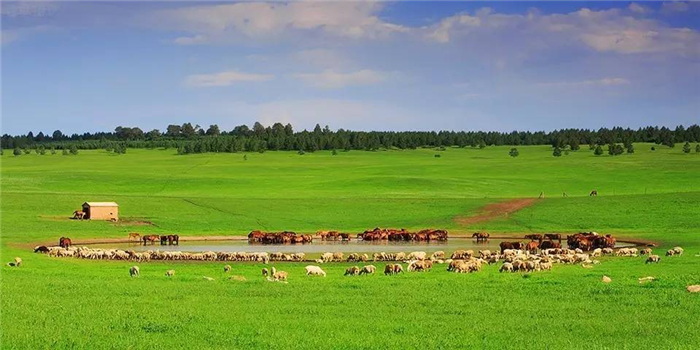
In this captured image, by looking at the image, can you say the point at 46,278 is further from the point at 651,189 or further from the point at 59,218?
the point at 651,189

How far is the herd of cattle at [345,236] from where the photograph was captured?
2151 inches

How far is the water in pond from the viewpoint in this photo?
48.2 meters

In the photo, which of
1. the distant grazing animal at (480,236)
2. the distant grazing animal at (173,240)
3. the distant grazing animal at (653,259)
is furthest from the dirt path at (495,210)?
the distant grazing animal at (653,259)

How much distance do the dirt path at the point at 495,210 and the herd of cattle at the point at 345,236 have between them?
929 centimetres

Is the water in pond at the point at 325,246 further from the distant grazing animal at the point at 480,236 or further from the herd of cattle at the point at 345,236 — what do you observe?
the herd of cattle at the point at 345,236

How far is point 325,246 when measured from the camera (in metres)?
51.5

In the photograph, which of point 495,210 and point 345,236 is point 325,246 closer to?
point 345,236

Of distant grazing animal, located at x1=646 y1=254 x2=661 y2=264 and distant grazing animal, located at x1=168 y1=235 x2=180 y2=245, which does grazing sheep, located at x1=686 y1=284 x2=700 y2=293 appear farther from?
distant grazing animal, located at x1=168 y1=235 x2=180 y2=245

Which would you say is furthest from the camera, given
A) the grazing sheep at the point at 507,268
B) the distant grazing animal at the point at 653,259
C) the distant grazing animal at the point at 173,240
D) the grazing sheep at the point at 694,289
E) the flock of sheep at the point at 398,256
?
the distant grazing animal at the point at 173,240

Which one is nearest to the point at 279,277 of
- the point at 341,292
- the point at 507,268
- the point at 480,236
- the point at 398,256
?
the point at 341,292

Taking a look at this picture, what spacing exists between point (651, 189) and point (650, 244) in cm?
4853

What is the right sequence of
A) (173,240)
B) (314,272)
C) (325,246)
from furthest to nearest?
(173,240), (325,246), (314,272)

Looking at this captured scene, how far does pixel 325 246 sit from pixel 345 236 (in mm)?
6137

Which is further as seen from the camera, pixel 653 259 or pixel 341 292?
pixel 653 259
